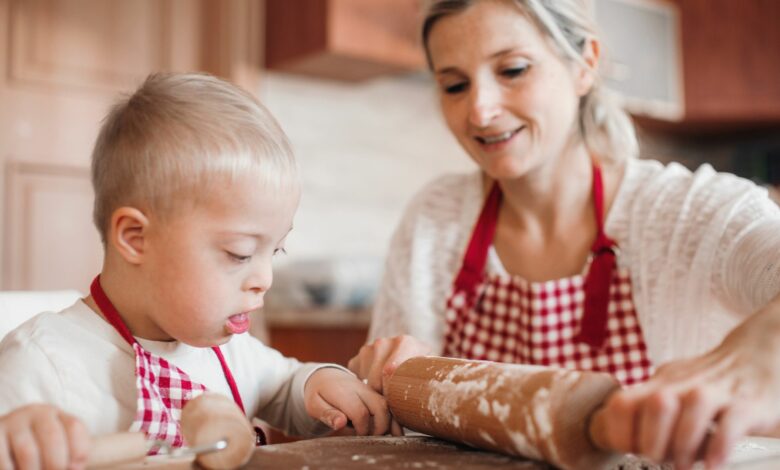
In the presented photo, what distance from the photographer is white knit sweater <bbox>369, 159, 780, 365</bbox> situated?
113 centimetres

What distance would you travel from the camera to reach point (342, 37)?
2406mm

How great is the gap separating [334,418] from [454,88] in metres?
0.71

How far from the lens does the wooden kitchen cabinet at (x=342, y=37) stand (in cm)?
241

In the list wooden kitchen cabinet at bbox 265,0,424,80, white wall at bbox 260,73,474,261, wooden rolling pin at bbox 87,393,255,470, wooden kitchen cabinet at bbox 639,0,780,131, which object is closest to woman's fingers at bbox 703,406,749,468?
wooden rolling pin at bbox 87,393,255,470

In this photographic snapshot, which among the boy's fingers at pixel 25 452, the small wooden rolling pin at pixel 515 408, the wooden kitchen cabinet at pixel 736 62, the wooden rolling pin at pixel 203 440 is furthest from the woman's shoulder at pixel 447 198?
the wooden kitchen cabinet at pixel 736 62

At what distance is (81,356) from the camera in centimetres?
76

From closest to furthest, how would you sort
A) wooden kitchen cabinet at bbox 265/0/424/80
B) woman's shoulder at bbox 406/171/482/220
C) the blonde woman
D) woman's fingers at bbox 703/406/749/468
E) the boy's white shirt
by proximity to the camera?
woman's fingers at bbox 703/406/749/468 → the boy's white shirt → the blonde woman → woman's shoulder at bbox 406/171/482/220 → wooden kitchen cabinet at bbox 265/0/424/80

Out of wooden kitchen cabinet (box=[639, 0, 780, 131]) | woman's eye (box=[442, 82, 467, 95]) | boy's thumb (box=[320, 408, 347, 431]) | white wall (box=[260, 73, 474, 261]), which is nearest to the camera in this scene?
boy's thumb (box=[320, 408, 347, 431])

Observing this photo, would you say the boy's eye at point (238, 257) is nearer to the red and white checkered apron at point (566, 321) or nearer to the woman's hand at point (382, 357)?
the woman's hand at point (382, 357)

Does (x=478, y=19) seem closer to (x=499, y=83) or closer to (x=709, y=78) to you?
(x=499, y=83)

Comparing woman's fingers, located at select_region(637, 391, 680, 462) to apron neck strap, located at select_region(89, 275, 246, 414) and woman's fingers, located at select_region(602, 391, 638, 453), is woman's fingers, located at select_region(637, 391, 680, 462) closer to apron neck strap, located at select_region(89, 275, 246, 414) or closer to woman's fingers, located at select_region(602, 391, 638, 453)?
woman's fingers, located at select_region(602, 391, 638, 453)

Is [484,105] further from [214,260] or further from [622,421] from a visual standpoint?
[622,421]

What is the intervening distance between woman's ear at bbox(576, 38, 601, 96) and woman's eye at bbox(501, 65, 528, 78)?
0.48ft

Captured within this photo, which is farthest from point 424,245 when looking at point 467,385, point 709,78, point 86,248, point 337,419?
point 709,78
